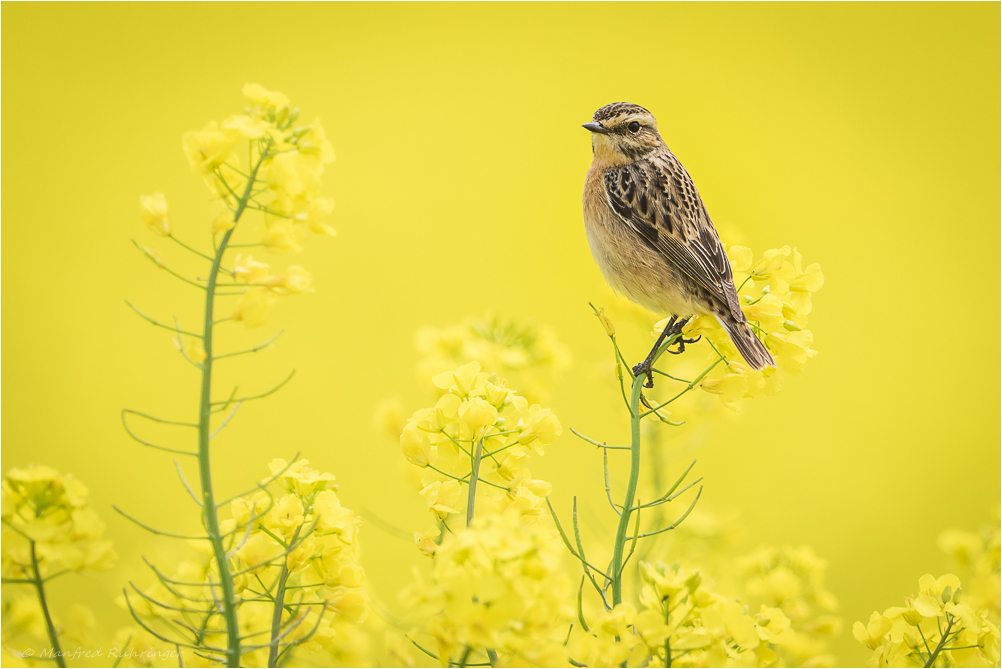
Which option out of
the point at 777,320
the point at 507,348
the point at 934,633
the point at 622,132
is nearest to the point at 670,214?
the point at 622,132

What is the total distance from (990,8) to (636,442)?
3599 mm

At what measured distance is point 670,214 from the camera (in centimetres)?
174

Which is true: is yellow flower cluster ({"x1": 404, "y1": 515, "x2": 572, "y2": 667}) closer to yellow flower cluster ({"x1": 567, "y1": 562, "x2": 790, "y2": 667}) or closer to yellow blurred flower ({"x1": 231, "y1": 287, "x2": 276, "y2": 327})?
yellow flower cluster ({"x1": 567, "y1": 562, "x2": 790, "y2": 667})

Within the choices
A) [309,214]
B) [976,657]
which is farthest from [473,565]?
[976,657]

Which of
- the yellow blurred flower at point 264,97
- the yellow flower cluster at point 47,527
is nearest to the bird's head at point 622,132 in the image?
the yellow blurred flower at point 264,97

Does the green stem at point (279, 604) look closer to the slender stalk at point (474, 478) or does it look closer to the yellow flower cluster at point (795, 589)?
the slender stalk at point (474, 478)

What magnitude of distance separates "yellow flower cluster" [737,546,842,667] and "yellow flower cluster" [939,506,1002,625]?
0.28 metres

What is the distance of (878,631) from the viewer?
1.11 meters

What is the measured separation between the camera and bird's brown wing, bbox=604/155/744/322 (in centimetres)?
156

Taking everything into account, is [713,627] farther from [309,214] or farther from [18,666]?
[18,666]

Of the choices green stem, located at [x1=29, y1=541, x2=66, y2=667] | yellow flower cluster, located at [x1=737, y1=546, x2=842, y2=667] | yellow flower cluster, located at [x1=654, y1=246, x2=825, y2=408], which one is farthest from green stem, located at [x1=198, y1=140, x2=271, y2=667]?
yellow flower cluster, located at [x1=737, y1=546, x2=842, y2=667]

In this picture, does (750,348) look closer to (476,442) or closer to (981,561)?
(476,442)

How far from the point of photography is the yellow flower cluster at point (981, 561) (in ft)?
3.94

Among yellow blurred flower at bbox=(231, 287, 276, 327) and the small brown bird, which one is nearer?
yellow blurred flower at bbox=(231, 287, 276, 327)
